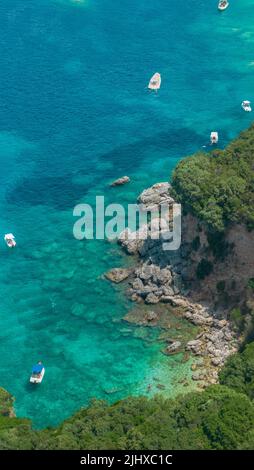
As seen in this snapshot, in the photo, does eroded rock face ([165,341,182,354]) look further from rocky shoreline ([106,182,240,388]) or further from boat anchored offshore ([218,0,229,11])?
boat anchored offshore ([218,0,229,11])

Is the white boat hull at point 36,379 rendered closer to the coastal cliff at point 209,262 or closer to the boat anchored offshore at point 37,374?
the boat anchored offshore at point 37,374

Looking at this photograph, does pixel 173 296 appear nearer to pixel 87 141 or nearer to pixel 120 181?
pixel 120 181

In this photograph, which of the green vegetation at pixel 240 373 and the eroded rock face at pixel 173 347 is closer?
the green vegetation at pixel 240 373

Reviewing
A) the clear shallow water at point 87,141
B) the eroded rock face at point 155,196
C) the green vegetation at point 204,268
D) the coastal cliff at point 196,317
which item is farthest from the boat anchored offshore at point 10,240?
the green vegetation at point 204,268

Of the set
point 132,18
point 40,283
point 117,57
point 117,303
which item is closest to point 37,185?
point 40,283

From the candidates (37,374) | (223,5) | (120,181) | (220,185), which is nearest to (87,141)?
(120,181)

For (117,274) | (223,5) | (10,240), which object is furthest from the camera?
(223,5)
